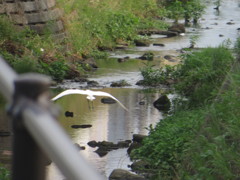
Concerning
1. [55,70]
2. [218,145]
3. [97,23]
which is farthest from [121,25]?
[218,145]

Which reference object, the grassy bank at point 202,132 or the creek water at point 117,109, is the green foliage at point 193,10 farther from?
the grassy bank at point 202,132

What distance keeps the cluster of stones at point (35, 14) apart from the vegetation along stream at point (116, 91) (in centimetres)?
59

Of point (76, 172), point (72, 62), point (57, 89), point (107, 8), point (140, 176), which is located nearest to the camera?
point (76, 172)

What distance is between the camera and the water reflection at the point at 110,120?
10.4 meters

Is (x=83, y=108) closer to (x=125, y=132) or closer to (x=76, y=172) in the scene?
(x=125, y=132)

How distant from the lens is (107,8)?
76.7 feet

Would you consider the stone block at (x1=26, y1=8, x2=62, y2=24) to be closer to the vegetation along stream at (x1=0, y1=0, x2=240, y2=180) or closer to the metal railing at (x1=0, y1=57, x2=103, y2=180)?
the vegetation along stream at (x1=0, y1=0, x2=240, y2=180)

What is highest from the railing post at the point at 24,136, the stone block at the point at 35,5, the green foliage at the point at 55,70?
the railing post at the point at 24,136

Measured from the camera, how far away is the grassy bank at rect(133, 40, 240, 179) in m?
7.23

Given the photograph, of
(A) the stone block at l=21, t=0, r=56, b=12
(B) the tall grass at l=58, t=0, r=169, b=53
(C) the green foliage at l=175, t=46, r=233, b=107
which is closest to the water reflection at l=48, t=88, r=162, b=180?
(C) the green foliage at l=175, t=46, r=233, b=107

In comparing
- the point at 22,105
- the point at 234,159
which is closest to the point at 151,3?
the point at 234,159

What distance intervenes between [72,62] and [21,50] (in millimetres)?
1544

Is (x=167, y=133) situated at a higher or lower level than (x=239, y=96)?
lower

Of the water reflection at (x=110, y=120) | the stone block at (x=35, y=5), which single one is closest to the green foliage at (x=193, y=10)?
the stone block at (x=35, y=5)
